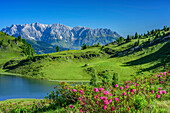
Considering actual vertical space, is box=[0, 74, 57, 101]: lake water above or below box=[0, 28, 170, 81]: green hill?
below

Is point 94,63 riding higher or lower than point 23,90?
higher

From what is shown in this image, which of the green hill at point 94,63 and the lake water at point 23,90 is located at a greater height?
the green hill at point 94,63

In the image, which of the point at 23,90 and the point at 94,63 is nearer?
the point at 23,90

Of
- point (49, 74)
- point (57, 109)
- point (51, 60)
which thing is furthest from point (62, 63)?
point (57, 109)

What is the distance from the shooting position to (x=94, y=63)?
165 meters

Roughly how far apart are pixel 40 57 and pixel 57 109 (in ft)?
569

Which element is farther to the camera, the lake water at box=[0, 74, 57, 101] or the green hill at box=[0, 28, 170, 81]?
the green hill at box=[0, 28, 170, 81]

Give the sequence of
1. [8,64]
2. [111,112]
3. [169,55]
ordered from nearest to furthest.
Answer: [111,112] → [169,55] → [8,64]

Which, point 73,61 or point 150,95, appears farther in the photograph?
point 73,61

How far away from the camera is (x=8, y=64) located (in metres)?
186

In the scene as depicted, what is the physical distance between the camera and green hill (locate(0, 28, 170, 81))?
128 m

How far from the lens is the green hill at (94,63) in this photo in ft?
419

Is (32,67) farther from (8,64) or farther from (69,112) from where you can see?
(69,112)

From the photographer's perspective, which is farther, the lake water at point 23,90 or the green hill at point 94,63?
the green hill at point 94,63
